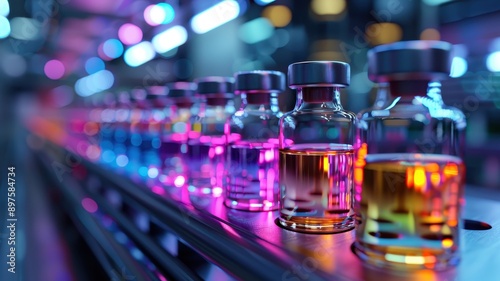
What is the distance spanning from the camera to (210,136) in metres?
1.00

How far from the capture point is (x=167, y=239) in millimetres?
868

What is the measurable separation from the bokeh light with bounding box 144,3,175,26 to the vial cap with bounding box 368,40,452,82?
8.22ft

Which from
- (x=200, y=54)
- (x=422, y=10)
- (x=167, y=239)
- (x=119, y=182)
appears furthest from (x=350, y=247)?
(x=200, y=54)

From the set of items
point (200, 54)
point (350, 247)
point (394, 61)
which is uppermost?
point (200, 54)

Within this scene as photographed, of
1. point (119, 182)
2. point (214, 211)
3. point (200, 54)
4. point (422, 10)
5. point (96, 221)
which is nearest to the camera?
point (214, 211)

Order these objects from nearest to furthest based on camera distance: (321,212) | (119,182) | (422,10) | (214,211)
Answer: (321,212) → (214,211) → (119,182) → (422,10)

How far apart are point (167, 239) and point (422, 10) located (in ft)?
9.56

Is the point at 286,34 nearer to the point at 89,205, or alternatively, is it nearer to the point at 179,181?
the point at 89,205

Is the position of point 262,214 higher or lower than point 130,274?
higher

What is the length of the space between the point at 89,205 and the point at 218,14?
1585 mm

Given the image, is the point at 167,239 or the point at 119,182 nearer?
the point at 167,239

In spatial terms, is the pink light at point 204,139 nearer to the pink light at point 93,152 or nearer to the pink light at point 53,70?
the pink light at point 93,152

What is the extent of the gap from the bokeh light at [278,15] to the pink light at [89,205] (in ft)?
6.71

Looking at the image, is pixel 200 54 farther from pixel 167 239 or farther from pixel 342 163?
pixel 342 163
